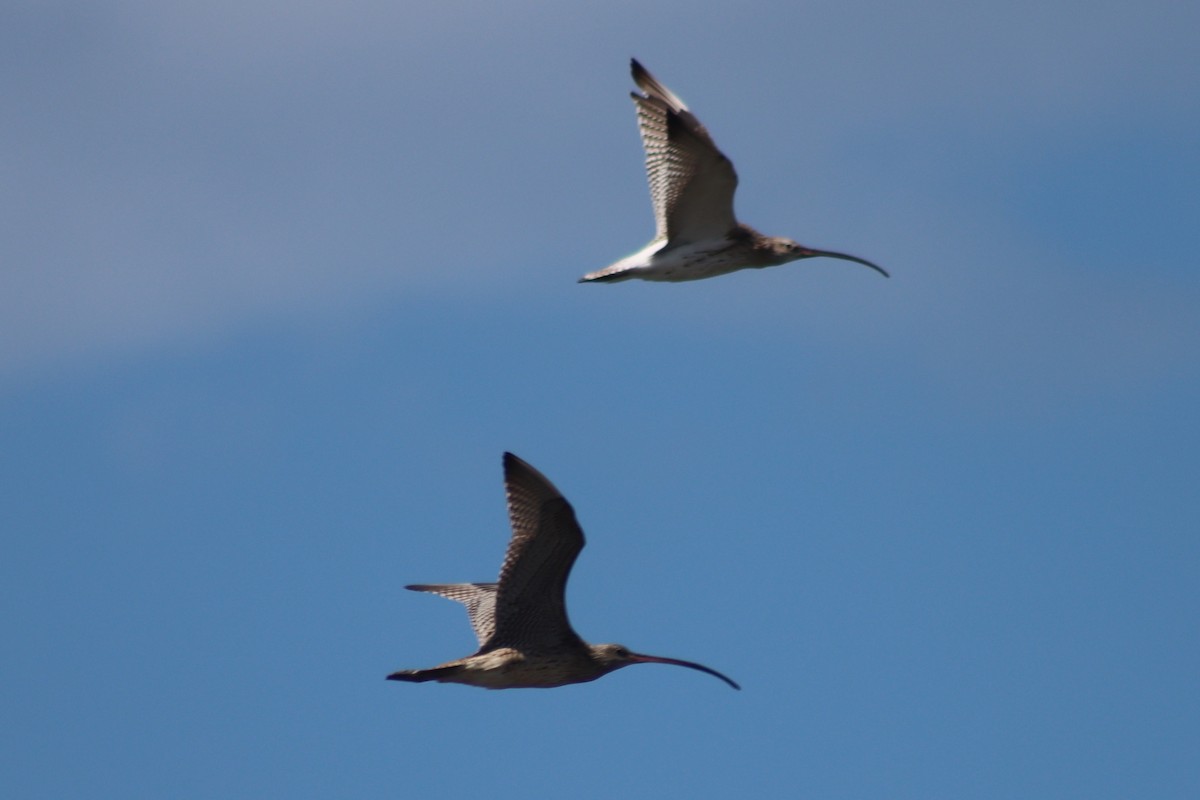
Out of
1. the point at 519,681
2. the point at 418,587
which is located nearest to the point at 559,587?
the point at 519,681

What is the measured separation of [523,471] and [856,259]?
28.4 feet

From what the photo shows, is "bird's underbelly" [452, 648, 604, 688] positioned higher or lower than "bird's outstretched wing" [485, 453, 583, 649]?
lower

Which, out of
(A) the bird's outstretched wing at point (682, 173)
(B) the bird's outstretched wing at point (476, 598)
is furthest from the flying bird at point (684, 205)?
(B) the bird's outstretched wing at point (476, 598)

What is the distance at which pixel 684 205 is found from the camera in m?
23.1

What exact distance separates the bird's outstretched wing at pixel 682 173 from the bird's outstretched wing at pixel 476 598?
4.93 metres

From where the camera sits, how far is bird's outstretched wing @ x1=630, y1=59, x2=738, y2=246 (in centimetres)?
2262

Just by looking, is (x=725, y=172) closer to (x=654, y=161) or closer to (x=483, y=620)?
(x=654, y=161)

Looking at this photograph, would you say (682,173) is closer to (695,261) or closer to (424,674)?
(695,261)

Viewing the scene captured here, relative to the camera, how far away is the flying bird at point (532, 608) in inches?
728

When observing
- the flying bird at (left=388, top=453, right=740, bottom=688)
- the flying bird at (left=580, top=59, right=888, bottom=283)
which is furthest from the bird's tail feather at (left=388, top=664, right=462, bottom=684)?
the flying bird at (left=580, top=59, right=888, bottom=283)

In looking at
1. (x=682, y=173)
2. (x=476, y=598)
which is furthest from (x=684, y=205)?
(x=476, y=598)

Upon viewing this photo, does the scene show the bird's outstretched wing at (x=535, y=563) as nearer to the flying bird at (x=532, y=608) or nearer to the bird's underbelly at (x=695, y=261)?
the flying bird at (x=532, y=608)

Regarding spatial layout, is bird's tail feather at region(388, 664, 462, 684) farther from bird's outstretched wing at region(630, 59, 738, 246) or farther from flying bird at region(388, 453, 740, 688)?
bird's outstretched wing at region(630, 59, 738, 246)

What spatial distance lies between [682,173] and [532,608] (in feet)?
20.8
